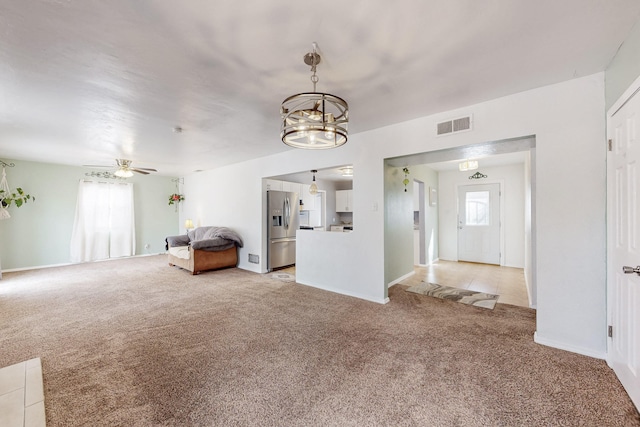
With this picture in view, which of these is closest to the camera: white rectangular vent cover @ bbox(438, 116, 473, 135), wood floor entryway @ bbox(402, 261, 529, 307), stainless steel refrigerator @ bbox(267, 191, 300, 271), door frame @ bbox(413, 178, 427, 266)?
white rectangular vent cover @ bbox(438, 116, 473, 135)

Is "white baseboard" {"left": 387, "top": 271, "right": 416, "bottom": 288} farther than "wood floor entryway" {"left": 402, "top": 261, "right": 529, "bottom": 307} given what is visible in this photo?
Yes

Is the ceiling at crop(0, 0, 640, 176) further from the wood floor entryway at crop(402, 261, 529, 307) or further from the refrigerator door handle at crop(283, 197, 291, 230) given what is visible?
the wood floor entryway at crop(402, 261, 529, 307)

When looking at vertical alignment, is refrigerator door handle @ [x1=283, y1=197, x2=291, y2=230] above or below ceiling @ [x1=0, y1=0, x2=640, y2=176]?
below

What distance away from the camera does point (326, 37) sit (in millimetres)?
1786

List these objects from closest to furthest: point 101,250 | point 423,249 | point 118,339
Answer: point 118,339 < point 423,249 < point 101,250

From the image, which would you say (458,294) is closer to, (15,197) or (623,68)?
(623,68)

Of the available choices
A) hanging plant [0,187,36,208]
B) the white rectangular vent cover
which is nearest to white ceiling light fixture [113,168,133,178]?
hanging plant [0,187,36,208]

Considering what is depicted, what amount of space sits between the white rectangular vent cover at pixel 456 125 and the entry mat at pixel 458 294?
7.82 ft

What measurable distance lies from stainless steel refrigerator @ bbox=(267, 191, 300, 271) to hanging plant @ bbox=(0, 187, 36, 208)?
557 centimetres

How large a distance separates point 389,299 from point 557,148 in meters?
2.66

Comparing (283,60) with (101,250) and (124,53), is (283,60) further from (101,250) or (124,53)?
(101,250)

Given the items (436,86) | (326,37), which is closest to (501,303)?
(436,86)

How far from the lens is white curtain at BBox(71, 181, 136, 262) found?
663 centimetres

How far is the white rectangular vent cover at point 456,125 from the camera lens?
9.63 ft
